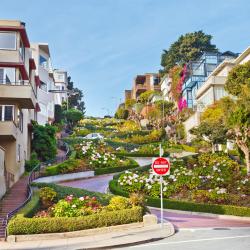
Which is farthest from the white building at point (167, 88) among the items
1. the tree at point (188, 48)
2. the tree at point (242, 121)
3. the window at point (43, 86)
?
the tree at point (242, 121)

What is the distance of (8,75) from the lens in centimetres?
3359

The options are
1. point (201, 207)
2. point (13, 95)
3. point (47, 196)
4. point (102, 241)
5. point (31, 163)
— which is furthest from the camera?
point (31, 163)

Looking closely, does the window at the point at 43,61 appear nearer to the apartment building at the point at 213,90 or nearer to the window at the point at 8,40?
the apartment building at the point at 213,90

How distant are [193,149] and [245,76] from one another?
14960 millimetres

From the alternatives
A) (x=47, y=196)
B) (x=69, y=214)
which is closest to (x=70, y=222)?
(x=69, y=214)

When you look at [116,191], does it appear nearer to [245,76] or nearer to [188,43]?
[245,76]

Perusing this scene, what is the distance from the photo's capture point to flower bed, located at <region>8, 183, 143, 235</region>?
1902 cm

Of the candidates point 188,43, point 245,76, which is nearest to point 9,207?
point 245,76

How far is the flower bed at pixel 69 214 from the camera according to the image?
1902 cm

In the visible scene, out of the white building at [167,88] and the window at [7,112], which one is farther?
the white building at [167,88]

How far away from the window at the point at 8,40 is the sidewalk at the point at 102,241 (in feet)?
62.5

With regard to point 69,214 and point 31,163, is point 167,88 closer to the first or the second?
point 31,163

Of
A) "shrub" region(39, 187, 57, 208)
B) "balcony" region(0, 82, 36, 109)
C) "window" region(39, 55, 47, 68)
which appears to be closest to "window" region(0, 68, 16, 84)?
"balcony" region(0, 82, 36, 109)

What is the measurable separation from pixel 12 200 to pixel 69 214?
6.01 metres
